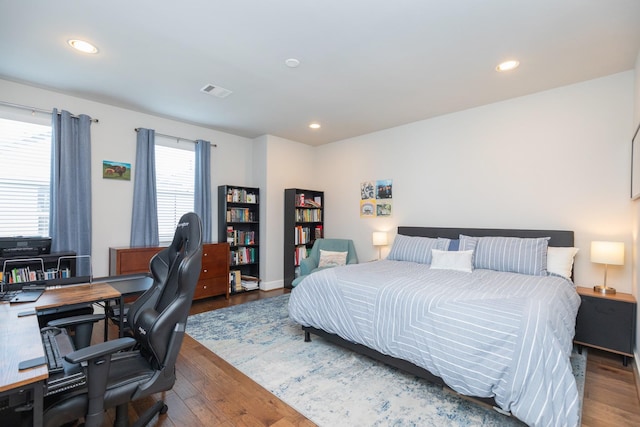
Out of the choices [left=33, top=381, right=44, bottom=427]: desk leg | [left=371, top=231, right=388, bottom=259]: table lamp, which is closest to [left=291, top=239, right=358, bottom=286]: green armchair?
[left=371, top=231, right=388, bottom=259]: table lamp

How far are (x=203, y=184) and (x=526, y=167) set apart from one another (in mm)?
4309

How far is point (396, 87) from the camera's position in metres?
3.20

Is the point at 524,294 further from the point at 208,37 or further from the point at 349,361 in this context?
the point at 208,37

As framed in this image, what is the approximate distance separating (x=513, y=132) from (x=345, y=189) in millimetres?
2576

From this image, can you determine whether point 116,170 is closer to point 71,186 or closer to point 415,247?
point 71,186

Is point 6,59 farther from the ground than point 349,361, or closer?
farther from the ground

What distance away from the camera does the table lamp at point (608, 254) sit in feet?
8.52

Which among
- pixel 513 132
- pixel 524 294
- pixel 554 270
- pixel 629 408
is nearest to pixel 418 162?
pixel 513 132

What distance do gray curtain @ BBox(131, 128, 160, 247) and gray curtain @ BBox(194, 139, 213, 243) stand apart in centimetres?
62

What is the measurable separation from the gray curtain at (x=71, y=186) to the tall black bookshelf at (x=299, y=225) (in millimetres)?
2730

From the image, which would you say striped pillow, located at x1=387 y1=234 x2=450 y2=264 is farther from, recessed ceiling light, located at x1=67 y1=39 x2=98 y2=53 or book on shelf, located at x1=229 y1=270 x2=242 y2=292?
recessed ceiling light, located at x1=67 y1=39 x2=98 y2=53

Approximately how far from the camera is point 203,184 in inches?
181

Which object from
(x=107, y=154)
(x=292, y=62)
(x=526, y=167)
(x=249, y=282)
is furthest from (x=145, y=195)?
(x=526, y=167)

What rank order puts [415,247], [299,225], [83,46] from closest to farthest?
[83,46] < [415,247] < [299,225]
